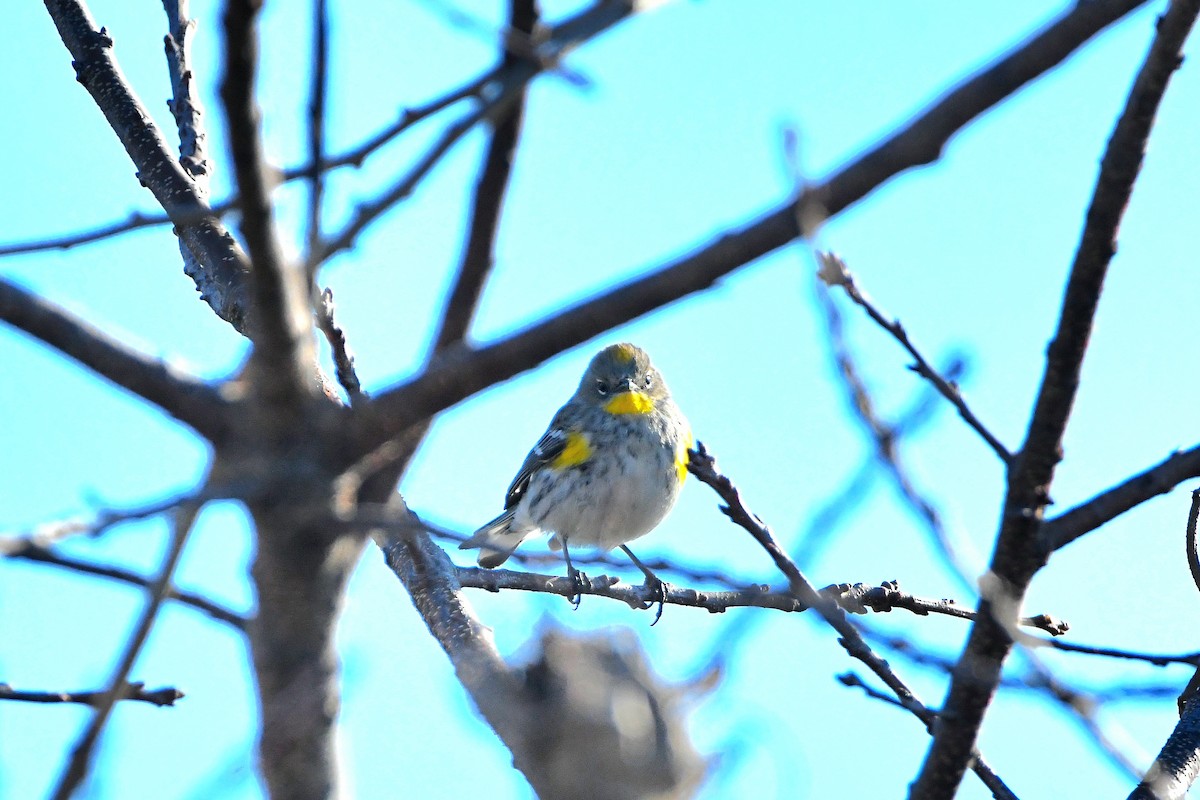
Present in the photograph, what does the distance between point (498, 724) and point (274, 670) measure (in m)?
0.48

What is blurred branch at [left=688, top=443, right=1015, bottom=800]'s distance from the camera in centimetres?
324

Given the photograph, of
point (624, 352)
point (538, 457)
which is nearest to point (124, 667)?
point (538, 457)

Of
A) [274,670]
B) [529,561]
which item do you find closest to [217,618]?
[274,670]

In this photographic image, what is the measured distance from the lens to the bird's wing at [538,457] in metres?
10.0

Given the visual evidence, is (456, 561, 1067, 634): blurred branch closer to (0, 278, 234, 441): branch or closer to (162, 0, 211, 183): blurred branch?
(162, 0, 211, 183): blurred branch

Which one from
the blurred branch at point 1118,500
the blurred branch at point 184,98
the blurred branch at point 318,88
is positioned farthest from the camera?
the blurred branch at point 184,98

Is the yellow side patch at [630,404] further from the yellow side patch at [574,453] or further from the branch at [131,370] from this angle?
the branch at [131,370]

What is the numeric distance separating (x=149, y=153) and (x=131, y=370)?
3.78m

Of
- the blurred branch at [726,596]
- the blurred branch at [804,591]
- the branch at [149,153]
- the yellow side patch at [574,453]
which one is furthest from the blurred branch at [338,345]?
the yellow side patch at [574,453]

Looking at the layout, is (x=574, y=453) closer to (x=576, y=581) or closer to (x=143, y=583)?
(x=576, y=581)

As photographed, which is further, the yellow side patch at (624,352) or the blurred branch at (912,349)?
the yellow side patch at (624,352)

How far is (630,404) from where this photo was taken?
987 cm

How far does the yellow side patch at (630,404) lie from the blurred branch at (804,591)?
5903mm

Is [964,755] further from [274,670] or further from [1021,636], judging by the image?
[274,670]
